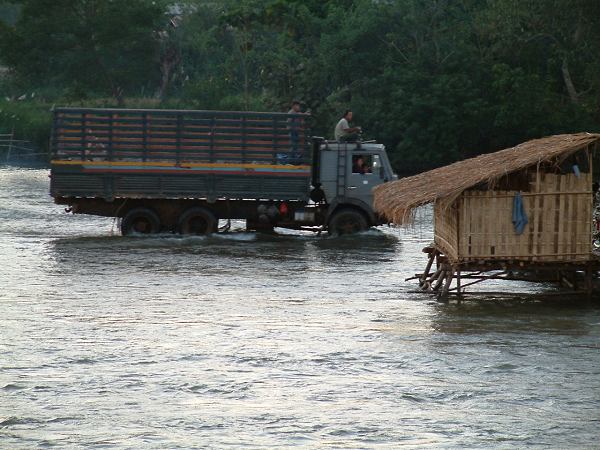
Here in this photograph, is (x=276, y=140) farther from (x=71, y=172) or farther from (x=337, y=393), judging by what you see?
(x=337, y=393)

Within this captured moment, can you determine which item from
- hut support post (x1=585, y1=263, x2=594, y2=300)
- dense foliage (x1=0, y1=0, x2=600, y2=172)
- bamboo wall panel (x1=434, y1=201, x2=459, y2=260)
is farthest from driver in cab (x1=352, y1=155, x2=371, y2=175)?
dense foliage (x1=0, y1=0, x2=600, y2=172)

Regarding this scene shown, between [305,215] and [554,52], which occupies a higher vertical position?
[554,52]

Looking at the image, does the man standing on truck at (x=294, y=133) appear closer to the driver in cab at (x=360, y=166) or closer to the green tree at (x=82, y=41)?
the driver in cab at (x=360, y=166)

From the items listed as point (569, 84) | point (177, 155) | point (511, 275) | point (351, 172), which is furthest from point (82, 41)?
point (511, 275)

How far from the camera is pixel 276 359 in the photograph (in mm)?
15781

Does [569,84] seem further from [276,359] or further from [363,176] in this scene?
[276,359]

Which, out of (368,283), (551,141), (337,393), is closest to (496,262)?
(551,141)

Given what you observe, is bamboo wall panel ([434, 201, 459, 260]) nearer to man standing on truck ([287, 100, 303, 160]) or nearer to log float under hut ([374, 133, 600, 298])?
log float under hut ([374, 133, 600, 298])

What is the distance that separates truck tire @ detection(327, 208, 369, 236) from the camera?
2825cm

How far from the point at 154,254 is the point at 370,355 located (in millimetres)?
10662

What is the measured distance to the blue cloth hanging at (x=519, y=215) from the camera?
18.9m

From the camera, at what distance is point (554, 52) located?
52969 mm

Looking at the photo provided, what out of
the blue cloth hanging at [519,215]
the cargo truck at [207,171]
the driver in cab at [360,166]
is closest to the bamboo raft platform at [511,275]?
the blue cloth hanging at [519,215]

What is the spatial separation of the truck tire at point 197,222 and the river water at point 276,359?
2.77 m
